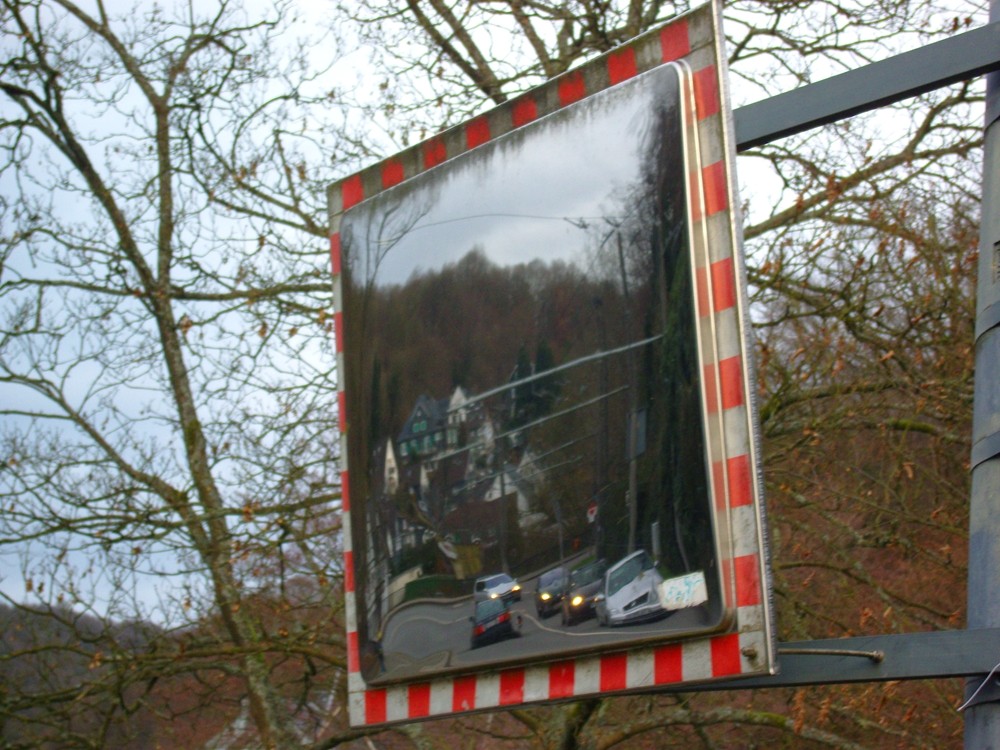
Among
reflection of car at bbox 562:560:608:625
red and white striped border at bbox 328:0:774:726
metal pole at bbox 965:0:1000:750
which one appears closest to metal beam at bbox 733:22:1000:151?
metal pole at bbox 965:0:1000:750

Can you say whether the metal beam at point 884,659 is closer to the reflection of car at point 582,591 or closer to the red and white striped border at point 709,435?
the red and white striped border at point 709,435

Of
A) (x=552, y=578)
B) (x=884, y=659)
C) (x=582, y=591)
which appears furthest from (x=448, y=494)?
(x=884, y=659)

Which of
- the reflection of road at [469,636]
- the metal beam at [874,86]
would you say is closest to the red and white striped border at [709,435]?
the reflection of road at [469,636]

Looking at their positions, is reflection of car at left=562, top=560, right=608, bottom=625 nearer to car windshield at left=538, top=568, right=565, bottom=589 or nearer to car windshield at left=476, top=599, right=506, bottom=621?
car windshield at left=538, top=568, right=565, bottom=589

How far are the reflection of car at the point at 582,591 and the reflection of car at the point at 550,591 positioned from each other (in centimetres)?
2

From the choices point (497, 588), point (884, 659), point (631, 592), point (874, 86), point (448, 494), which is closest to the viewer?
point (884, 659)

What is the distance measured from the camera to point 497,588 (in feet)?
10.2

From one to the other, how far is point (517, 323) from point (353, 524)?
91 cm

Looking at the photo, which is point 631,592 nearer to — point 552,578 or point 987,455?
point 552,578

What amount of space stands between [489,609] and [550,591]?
24 cm

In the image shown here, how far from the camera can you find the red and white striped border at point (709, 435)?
2525mm

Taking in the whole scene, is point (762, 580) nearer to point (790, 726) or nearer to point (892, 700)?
point (790, 726)

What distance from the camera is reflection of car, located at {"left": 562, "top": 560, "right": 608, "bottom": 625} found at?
9.33 feet

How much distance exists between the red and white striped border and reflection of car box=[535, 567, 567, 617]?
14cm
